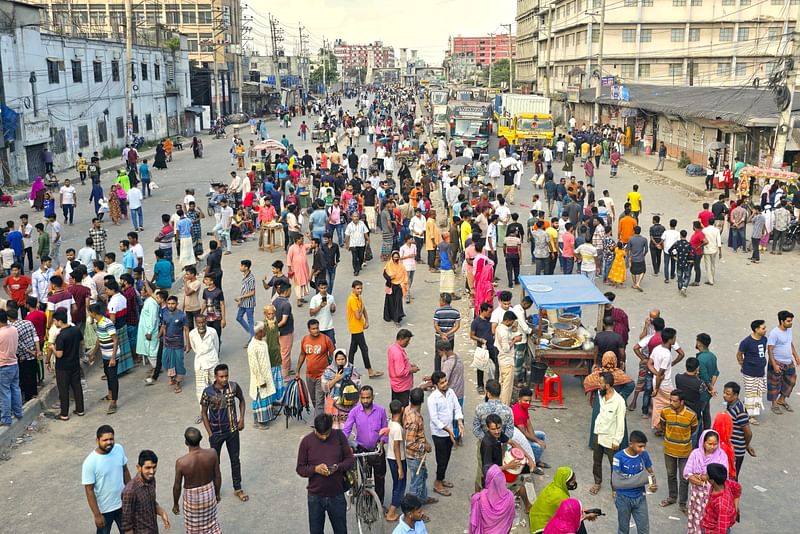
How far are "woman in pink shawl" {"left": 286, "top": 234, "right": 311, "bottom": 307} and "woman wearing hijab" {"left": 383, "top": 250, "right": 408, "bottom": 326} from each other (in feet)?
5.25

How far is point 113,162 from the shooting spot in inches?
1555

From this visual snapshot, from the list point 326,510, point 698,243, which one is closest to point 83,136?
point 698,243

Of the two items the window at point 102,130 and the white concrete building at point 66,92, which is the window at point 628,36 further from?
the window at point 102,130

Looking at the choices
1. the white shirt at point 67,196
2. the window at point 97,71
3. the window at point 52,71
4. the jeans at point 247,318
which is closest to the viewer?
the jeans at point 247,318

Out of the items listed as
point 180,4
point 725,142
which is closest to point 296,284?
point 725,142

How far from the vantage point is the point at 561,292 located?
11.5 metres

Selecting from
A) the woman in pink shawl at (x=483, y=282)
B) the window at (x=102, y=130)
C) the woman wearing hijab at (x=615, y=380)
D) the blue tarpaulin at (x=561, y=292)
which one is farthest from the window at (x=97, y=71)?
the woman wearing hijab at (x=615, y=380)

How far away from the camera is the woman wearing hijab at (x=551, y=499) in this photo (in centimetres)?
630

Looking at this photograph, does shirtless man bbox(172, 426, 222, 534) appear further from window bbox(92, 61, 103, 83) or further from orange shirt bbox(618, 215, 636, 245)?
window bbox(92, 61, 103, 83)

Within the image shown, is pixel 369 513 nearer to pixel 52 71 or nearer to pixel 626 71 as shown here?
pixel 52 71

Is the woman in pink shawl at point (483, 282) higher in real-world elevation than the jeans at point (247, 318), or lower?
higher

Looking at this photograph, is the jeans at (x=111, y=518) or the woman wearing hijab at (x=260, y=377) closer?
the jeans at (x=111, y=518)

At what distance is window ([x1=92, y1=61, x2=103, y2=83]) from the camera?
131ft

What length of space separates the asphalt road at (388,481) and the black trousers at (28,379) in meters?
0.62
